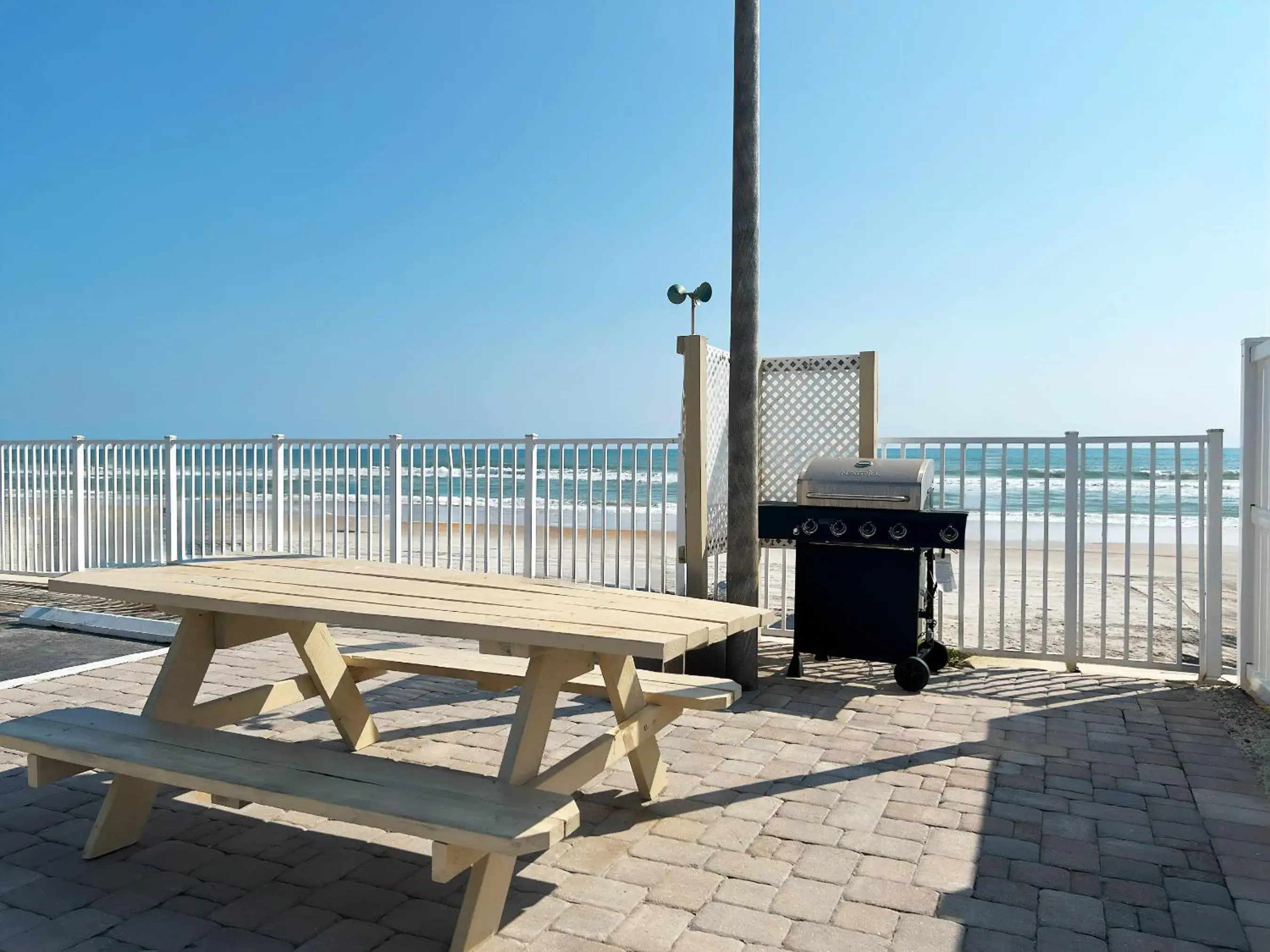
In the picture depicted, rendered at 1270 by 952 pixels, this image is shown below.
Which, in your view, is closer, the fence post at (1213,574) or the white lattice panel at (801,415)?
the fence post at (1213,574)

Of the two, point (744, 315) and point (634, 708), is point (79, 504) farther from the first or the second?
point (634, 708)

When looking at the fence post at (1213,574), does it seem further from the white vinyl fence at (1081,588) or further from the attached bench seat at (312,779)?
the attached bench seat at (312,779)

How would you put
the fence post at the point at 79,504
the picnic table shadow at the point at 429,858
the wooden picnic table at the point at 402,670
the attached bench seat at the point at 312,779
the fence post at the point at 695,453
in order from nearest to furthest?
the attached bench seat at the point at 312,779, the wooden picnic table at the point at 402,670, the picnic table shadow at the point at 429,858, the fence post at the point at 695,453, the fence post at the point at 79,504

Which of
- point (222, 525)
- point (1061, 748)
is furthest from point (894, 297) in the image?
point (1061, 748)

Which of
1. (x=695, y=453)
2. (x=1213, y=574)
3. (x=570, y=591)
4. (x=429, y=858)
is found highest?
(x=695, y=453)

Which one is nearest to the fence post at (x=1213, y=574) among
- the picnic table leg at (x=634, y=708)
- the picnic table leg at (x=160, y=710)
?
the picnic table leg at (x=634, y=708)

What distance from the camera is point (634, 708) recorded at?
289cm

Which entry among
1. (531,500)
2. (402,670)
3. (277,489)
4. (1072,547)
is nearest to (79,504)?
(277,489)

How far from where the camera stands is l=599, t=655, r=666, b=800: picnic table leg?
8.83 feet

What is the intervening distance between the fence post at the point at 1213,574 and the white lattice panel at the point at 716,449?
2742mm

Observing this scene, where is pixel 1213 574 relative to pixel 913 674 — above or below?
above

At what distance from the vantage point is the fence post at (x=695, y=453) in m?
5.18

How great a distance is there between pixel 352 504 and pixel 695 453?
12.2 feet

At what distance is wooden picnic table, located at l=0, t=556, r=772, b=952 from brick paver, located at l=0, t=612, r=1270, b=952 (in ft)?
0.73
